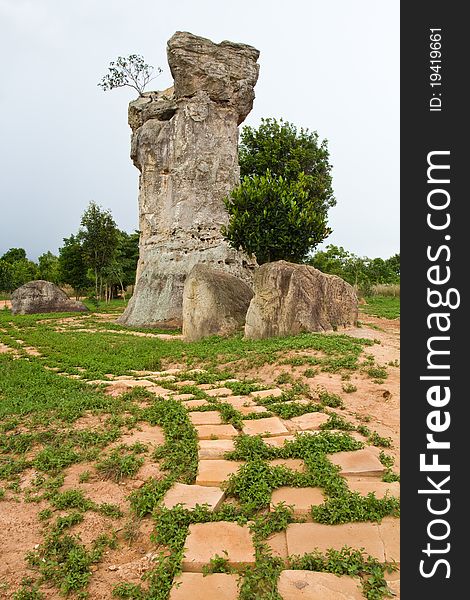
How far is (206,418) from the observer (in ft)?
13.9

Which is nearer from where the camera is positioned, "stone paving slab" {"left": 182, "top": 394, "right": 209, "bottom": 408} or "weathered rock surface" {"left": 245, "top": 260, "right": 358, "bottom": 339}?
"stone paving slab" {"left": 182, "top": 394, "right": 209, "bottom": 408}

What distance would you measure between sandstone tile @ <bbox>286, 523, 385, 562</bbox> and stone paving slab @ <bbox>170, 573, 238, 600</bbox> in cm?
38

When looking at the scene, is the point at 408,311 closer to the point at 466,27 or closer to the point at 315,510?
the point at 466,27

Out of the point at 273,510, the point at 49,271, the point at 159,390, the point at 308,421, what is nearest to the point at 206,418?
the point at 308,421

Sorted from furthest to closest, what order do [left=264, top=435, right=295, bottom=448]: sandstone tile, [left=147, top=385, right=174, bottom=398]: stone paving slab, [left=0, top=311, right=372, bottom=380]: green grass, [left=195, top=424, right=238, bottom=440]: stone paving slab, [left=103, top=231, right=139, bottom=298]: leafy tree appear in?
[left=103, top=231, right=139, bottom=298]: leafy tree < [left=0, top=311, right=372, bottom=380]: green grass < [left=147, top=385, right=174, bottom=398]: stone paving slab < [left=195, top=424, right=238, bottom=440]: stone paving slab < [left=264, top=435, right=295, bottom=448]: sandstone tile

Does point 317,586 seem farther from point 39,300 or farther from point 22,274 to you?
point 22,274

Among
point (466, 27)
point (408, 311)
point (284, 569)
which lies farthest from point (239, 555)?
point (466, 27)

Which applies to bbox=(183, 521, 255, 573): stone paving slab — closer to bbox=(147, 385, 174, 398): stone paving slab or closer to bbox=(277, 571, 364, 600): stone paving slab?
bbox=(277, 571, 364, 600): stone paving slab

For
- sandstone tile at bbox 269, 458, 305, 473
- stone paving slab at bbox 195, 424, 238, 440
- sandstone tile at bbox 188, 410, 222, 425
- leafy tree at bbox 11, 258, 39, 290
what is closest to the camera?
sandstone tile at bbox 269, 458, 305, 473

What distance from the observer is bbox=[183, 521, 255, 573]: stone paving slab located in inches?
86.0

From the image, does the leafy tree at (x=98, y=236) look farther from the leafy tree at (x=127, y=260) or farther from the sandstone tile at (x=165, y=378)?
the sandstone tile at (x=165, y=378)

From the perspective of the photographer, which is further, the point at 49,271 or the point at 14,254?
the point at 14,254

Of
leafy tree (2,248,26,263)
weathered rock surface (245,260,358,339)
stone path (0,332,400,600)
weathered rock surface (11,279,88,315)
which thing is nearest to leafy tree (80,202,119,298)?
weathered rock surface (11,279,88,315)

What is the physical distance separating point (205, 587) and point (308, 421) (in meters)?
2.27
